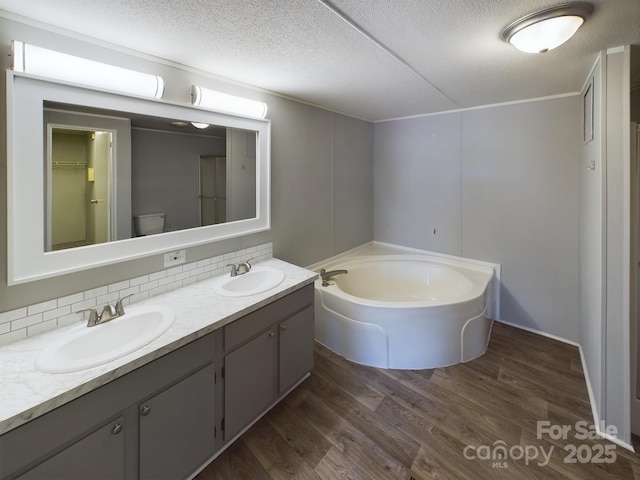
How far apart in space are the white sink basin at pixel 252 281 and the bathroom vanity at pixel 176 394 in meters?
0.08

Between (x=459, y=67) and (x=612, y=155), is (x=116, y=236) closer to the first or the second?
(x=459, y=67)

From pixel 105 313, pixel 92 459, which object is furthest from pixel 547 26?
pixel 92 459

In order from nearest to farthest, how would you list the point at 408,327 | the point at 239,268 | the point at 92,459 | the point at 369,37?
the point at 92,459, the point at 369,37, the point at 239,268, the point at 408,327

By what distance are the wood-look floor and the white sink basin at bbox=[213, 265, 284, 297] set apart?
816mm

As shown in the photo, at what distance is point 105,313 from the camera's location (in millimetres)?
1443

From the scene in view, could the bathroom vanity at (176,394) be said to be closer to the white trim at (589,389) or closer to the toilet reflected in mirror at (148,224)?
the toilet reflected in mirror at (148,224)

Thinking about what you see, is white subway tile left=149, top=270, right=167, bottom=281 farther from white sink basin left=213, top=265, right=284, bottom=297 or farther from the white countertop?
white sink basin left=213, top=265, right=284, bottom=297

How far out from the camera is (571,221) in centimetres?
264

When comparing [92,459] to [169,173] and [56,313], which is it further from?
[169,173]

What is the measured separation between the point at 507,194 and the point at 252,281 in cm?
260

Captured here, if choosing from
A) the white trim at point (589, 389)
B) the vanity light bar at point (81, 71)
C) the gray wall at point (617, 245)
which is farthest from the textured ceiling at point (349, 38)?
the white trim at point (589, 389)

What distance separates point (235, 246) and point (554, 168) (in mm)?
2875

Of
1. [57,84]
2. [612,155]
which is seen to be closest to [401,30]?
[612,155]

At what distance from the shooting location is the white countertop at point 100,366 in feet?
3.07
